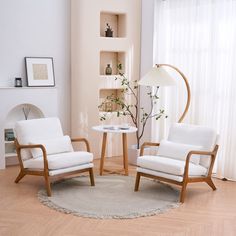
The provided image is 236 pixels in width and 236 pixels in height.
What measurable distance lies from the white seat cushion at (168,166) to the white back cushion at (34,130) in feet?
4.29

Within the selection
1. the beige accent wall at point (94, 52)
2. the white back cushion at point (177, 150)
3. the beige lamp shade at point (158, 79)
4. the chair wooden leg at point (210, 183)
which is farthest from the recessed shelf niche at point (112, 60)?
the chair wooden leg at point (210, 183)

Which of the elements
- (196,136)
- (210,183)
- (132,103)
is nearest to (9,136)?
(132,103)

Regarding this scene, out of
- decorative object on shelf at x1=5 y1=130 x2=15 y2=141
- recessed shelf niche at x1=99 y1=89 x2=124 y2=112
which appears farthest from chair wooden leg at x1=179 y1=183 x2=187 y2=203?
decorative object on shelf at x1=5 y1=130 x2=15 y2=141

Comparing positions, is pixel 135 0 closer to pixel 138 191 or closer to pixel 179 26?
pixel 179 26

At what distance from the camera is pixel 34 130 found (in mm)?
5617

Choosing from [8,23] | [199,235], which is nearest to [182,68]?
[8,23]

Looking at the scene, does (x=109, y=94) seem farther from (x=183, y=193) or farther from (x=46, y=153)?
(x=183, y=193)

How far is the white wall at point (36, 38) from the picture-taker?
647 cm

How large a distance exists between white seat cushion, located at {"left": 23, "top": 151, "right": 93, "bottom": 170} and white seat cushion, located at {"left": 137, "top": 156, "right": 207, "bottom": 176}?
73 centimetres

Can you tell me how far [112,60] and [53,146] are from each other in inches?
101

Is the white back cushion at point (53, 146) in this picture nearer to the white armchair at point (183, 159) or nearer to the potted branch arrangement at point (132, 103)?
the white armchair at point (183, 159)

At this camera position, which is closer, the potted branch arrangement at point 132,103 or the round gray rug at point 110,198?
the round gray rug at point 110,198

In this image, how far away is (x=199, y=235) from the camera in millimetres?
4035

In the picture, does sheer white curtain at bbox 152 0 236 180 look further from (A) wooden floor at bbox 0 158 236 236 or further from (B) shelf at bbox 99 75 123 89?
(A) wooden floor at bbox 0 158 236 236
